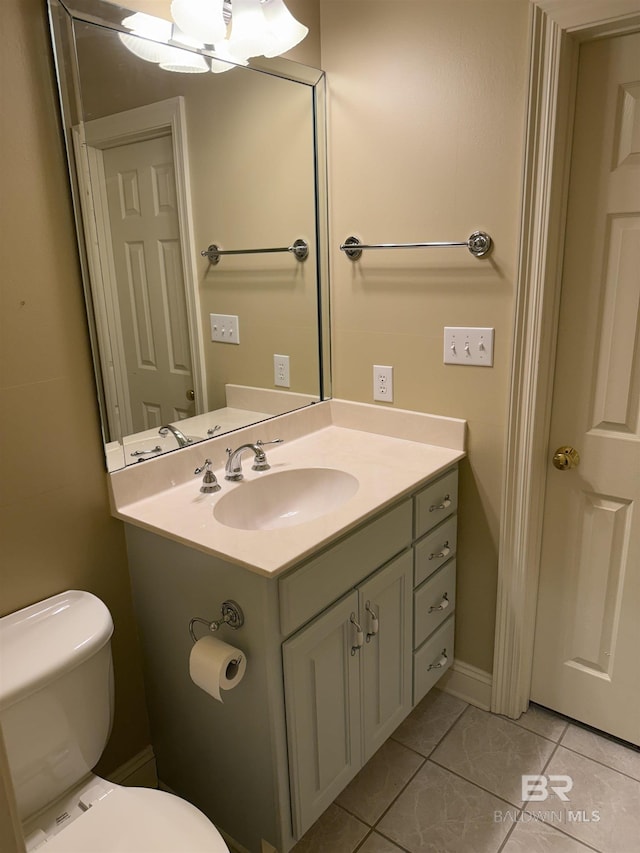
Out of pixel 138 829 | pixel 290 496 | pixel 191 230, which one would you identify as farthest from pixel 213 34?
pixel 138 829

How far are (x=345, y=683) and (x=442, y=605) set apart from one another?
0.51 metres

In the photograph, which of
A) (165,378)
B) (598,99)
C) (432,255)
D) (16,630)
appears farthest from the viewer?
(432,255)

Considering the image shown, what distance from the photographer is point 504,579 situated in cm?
184

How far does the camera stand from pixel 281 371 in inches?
77.5

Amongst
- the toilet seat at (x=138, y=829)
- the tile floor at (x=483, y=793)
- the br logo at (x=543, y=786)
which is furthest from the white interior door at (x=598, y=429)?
the toilet seat at (x=138, y=829)

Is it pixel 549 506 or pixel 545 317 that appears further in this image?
pixel 549 506

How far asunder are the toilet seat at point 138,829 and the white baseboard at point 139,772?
1.49 feet

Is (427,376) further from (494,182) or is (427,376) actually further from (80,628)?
(80,628)

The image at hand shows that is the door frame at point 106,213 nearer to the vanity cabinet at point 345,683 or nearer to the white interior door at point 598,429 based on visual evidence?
the vanity cabinet at point 345,683

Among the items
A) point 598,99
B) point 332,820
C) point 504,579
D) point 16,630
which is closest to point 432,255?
point 598,99

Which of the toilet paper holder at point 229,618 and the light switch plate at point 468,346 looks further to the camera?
the light switch plate at point 468,346

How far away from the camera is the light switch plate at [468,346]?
171cm

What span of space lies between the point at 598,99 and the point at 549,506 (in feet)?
3.54

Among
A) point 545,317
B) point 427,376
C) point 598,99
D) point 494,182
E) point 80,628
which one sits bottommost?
point 80,628
